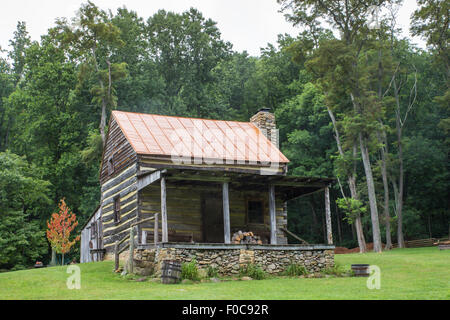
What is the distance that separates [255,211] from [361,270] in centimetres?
621

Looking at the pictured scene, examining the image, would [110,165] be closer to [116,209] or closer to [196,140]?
[116,209]

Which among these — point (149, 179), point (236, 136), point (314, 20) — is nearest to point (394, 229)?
point (314, 20)

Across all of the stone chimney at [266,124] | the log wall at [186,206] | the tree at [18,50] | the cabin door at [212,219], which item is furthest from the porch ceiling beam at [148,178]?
the tree at [18,50]

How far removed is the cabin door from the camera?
21.0 m

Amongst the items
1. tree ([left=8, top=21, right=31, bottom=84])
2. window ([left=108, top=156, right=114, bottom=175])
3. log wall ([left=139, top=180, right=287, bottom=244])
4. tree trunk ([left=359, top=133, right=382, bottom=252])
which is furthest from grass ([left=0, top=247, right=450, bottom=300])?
tree ([left=8, top=21, right=31, bottom=84])

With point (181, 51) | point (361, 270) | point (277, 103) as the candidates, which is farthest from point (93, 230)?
point (277, 103)

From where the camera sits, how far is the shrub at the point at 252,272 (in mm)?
16641

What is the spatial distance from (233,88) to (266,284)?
40.6 m

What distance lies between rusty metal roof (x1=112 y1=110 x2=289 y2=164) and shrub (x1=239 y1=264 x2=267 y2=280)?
20.3ft

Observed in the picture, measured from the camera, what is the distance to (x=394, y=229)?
129 feet

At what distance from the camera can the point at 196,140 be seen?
76.0ft

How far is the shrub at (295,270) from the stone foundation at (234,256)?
0.48 feet

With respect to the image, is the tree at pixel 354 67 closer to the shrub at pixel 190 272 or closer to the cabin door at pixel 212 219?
the cabin door at pixel 212 219

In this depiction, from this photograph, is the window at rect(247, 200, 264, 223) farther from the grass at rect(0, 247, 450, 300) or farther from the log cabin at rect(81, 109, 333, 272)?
the grass at rect(0, 247, 450, 300)
